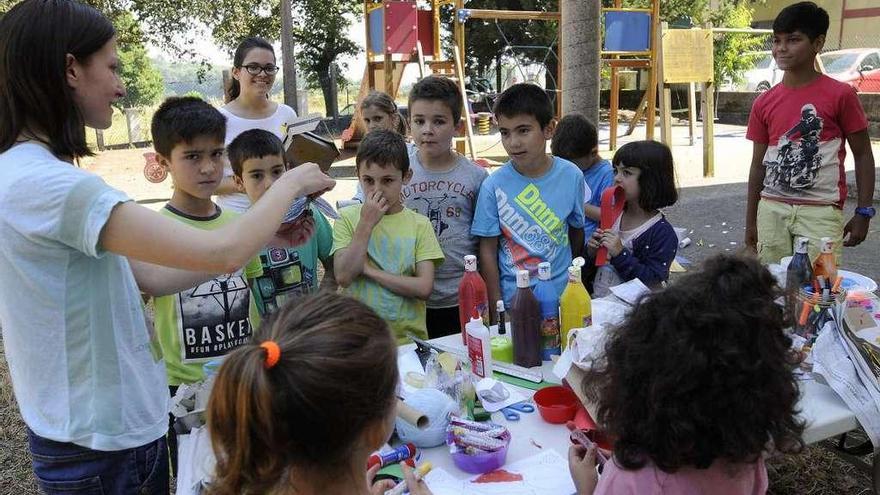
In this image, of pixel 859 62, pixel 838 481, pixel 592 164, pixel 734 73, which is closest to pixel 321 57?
pixel 734 73

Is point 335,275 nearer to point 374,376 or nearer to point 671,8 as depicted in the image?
point 374,376

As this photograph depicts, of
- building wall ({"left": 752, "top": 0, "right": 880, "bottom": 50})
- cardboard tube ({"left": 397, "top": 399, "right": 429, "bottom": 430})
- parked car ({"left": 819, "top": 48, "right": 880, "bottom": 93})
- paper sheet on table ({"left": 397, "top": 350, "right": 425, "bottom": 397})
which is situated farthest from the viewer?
building wall ({"left": 752, "top": 0, "right": 880, "bottom": 50})

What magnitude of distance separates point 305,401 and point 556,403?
1014 millimetres

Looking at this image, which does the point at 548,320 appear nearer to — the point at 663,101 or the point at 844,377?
the point at 844,377

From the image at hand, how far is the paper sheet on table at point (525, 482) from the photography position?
156 centimetres

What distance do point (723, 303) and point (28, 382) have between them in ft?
5.07

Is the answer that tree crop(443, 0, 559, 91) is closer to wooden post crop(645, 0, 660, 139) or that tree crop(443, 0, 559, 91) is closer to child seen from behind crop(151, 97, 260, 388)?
wooden post crop(645, 0, 660, 139)

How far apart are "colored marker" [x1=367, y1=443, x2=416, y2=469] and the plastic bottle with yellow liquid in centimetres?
78

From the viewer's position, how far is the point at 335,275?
2568mm

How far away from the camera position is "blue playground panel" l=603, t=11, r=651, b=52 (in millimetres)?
9953

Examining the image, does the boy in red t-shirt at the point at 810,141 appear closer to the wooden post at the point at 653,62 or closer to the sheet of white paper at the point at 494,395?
the sheet of white paper at the point at 494,395

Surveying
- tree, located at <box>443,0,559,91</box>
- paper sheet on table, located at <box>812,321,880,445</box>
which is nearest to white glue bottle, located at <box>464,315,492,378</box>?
paper sheet on table, located at <box>812,321,880,445</box>

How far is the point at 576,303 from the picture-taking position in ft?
7.17

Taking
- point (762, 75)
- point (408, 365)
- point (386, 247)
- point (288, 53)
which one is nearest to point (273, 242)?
point (386, 247)
